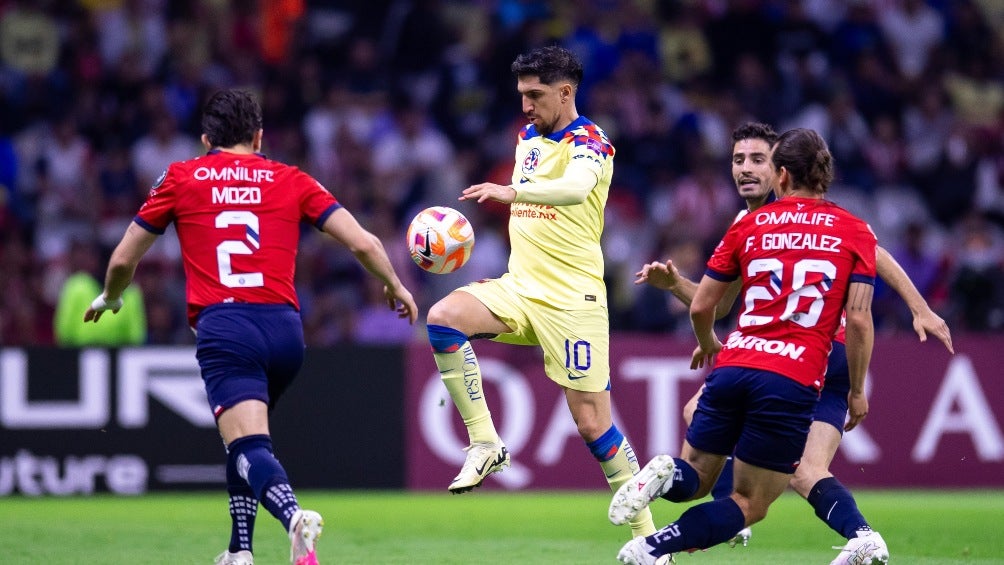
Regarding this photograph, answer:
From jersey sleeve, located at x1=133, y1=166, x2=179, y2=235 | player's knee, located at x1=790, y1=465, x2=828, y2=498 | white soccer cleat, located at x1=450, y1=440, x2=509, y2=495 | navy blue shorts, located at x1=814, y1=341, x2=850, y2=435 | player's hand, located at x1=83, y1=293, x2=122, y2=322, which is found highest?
jersey sleeve, located at x1=133, y1=166, x2=179, y2=235

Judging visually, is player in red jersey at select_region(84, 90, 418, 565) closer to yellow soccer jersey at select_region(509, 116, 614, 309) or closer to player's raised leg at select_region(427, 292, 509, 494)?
player's raised leg at select_region(427, 292, 509, 494)

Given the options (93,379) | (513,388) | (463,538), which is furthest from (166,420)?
(463,538)

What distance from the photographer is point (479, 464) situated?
801cm

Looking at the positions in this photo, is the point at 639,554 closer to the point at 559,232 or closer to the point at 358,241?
the point at 358,241

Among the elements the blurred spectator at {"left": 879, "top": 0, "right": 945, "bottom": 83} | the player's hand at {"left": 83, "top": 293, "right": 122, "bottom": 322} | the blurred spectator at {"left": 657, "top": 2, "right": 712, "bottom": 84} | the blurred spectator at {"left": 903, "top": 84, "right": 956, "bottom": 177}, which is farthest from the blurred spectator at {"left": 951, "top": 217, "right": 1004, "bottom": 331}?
the player's hand at {"left": 83, "top": 293, "right": 122, "bottom": 322}

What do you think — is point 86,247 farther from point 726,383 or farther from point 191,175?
point 726,383

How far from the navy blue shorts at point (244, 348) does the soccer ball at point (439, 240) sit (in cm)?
128

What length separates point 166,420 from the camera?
45.8 ft

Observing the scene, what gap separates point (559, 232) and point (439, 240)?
718 millimetres

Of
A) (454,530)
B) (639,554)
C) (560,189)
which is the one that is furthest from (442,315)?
(454,530)

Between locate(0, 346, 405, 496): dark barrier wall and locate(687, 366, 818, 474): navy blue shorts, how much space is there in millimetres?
7743

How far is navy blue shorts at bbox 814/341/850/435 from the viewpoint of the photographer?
820 cm

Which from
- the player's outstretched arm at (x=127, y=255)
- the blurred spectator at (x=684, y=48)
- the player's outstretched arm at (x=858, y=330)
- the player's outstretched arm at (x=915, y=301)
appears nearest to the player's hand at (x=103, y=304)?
the player's outstretched arm at (x=127, y=255)

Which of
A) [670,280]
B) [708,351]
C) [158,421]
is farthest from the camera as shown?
[158,421]
